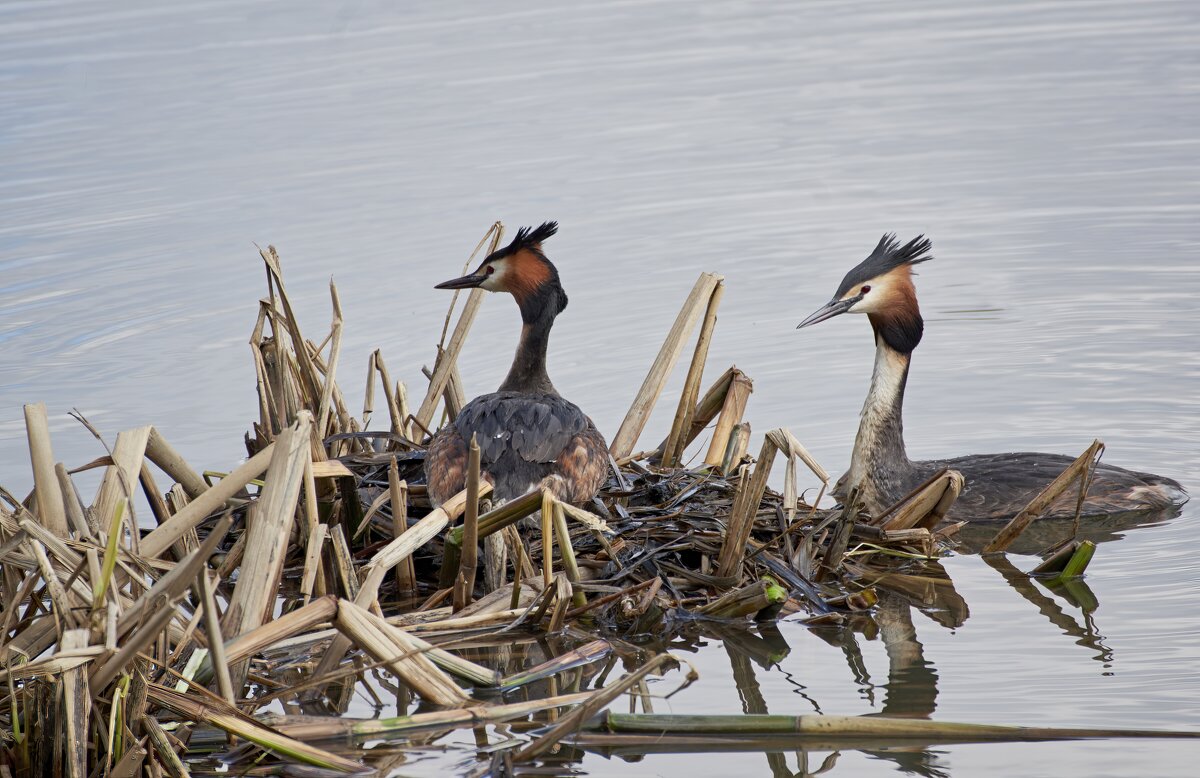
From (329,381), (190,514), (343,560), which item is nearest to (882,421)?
(329,381)

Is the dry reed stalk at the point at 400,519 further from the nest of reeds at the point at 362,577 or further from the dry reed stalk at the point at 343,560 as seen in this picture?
the dry reed stalk at the point at 343,560

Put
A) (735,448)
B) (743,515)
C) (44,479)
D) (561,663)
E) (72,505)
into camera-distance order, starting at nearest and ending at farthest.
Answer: (72,505)
(44,479)
(561,663)
(743,515)
(735,448)

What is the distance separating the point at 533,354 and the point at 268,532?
2.42m

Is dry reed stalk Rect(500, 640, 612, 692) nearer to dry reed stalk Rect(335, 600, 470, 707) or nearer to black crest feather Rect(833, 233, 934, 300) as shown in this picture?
dry reed stalk Rect(335, 600, 470, 707)

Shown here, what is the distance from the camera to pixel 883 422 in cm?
695

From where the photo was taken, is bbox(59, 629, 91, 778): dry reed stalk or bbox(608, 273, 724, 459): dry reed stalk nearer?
bbox(59, 629, 91, 778): dry reed stalk

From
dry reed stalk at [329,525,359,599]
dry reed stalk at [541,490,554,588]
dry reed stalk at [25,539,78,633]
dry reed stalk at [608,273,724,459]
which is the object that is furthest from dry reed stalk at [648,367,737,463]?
dry reed stalk at [25,539,78,633]

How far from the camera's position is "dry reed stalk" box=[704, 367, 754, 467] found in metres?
6.48

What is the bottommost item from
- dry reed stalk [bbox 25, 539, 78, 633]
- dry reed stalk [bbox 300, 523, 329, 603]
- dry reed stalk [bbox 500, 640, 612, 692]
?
dry reed stalk [bbox 500, 640, 612, 692]

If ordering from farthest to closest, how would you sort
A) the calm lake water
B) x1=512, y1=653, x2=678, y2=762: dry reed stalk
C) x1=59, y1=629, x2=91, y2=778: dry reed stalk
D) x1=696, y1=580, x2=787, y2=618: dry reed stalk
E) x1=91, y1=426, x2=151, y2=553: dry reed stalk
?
the calm lake water
x1=696, y1=580, x2=787, y2=618: dry reed stalk
x1=91, y1=426, x2=151, y2=553: dry reed stalk
x1=512, y1=653, x2=678, y2=762: dry reed stalk
x1=59, y1=629, x2=91, y2=778: dry reed stalk

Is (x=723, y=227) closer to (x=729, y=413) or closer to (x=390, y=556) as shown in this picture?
(x=729, y=413)

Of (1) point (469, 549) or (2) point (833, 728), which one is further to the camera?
(1) point (469, 549)

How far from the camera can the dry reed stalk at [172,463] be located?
4.72 meters

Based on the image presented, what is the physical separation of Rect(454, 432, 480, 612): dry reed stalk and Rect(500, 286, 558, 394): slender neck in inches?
55.9
